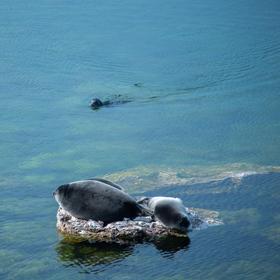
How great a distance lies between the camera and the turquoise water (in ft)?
21.5

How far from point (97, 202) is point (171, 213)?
726 millimetres

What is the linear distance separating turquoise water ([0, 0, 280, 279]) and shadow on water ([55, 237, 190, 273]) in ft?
0.05

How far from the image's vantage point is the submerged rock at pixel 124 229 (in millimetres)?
6664

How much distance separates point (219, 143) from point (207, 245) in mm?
3232

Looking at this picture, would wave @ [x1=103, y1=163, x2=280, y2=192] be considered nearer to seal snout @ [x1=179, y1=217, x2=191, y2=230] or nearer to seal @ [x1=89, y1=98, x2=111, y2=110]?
seal snout @ [x1=179, y1=217, x2=191, y2=230]

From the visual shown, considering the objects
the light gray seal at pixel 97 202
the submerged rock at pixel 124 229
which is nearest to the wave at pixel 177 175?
the light gray seal at pixel 97 202

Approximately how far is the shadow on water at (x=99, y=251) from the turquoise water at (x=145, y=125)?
0.05 ft

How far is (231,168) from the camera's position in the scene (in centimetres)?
862

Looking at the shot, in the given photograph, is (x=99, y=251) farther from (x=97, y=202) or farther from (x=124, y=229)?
(x=97, y=202)

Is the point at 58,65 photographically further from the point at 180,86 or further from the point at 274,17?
the point at 274,17

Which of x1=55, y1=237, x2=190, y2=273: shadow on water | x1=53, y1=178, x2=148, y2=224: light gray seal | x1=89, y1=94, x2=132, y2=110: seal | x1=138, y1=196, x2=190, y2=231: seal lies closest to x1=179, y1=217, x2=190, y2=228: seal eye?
x1=138, y1=196, x2=190, y2=231: seal

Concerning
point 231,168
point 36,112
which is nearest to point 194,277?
point 231,168

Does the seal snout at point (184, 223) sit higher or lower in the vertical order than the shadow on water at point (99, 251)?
higher

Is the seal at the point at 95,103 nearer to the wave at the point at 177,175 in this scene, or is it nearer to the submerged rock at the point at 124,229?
the wave at the point at 177,175
